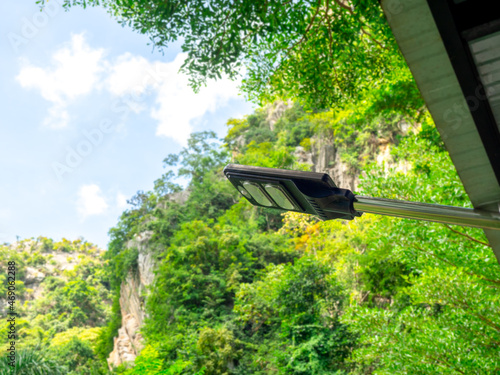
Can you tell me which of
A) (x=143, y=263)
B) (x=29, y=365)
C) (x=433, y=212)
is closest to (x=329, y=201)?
(x=433, y=212)

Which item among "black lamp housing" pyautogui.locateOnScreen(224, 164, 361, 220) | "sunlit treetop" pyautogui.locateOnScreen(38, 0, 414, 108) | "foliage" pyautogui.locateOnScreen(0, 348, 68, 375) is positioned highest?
"sunlit treetop" pyautogui.locateOnScreen(38, 0, 414, 108)

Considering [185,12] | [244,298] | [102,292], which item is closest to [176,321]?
[244,298]

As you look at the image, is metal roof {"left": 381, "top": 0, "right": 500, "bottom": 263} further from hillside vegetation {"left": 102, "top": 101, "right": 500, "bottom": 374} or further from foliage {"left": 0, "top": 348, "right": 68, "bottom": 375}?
foliage {"left": 0, "top": 348, "right": 68, "bottom": 375}

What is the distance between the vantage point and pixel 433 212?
3.78 feet

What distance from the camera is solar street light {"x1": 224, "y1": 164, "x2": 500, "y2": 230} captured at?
44.9 inches

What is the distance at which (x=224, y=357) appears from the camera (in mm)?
9375

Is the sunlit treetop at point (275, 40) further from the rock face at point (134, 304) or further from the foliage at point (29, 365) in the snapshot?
the rock face at point (134, 304)

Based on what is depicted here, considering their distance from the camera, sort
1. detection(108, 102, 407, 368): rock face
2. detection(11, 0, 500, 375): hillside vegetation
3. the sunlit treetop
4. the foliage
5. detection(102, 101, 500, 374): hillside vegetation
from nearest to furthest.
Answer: the sunlit treetop → detection(11, 0, 500, 375): hillside vegetation → detection(102, 101, 500, 374): hillside vegetation → the foliage → detection(108, 102, 407, 368): rock face

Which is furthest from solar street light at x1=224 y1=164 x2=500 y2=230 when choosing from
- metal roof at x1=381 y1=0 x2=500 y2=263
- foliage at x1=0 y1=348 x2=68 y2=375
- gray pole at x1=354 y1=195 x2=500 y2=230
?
foliage at x1=0 y1=348 x2=68 y2=375

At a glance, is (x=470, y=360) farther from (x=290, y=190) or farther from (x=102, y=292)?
(x=102, y=292)

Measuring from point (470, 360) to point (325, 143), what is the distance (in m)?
16.5

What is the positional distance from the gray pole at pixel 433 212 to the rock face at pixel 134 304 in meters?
16.3

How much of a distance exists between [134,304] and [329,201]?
19.3 meters

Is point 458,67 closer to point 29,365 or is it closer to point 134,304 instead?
point 29,365
